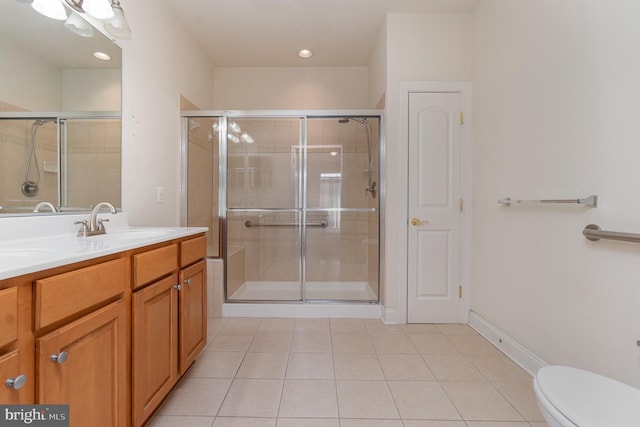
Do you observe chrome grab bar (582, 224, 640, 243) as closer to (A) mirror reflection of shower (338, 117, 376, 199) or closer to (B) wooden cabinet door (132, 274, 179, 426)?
(A) mirror reflection of shower (338, 117, 376, 199)

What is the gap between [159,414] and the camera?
1.44 m

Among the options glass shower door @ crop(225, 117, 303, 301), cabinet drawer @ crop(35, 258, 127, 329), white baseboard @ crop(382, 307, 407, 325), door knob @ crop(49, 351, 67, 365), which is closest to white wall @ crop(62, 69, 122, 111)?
cabinet drawer @ crop(35, 258, 127, 329)

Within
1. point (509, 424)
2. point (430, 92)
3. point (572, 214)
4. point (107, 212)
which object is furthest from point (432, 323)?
point (107, 212)

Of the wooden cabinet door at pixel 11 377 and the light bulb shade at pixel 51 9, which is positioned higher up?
the light bulb shade at pixel 51 9

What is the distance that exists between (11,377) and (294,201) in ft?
8.28

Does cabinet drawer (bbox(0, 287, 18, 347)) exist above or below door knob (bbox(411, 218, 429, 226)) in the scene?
below

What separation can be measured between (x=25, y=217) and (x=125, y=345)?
2.52 ft

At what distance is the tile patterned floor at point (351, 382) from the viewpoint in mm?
1424

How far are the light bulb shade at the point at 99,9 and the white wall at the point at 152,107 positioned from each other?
28cm

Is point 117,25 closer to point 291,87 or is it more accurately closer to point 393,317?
point 291,87

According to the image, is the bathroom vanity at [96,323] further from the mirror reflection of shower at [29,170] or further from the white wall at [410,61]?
the white wall at [410,61]

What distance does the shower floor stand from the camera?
9.92ft

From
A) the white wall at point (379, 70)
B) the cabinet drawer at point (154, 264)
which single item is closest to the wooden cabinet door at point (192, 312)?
the cabinet drawer at point (154, 264)

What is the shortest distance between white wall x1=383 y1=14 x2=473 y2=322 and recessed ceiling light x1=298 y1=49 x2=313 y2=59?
1010 mm
